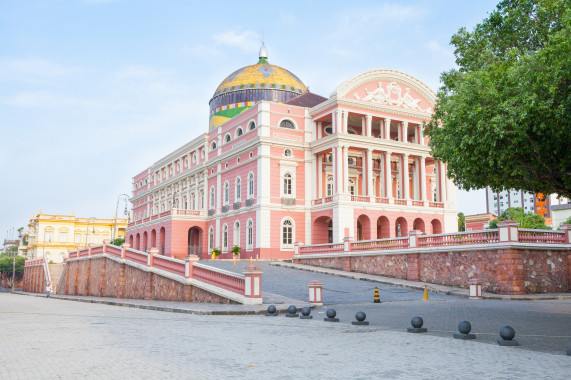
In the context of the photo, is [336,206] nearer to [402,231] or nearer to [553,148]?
[402,231]

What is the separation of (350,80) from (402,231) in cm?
1217

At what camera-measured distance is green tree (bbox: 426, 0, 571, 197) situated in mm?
11906

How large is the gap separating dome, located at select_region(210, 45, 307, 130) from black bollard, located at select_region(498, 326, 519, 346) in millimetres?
43383

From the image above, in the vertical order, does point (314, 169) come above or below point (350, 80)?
below

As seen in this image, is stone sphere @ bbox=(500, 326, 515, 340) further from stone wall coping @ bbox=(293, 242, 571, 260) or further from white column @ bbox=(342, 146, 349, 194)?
white column @ bbox=(342, 146, 349, 194)

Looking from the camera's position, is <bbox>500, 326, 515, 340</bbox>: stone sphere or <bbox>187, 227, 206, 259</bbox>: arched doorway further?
<bbox>187, 227, 206, 259</bbox>: arched doorway

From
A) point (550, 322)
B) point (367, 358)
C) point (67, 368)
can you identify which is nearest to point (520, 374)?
point (367, 358)

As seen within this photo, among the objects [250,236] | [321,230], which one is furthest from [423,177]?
[250,236]

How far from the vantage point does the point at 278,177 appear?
133 feet

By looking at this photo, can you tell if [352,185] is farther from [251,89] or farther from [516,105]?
[516,105]

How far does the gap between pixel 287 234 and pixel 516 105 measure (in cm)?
2862

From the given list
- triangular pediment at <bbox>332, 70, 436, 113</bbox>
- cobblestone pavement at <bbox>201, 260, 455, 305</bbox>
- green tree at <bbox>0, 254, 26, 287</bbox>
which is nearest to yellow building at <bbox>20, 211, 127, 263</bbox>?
green tree at <bbox>0, 254, 26, 287</bbox>

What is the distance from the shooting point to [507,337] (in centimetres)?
892

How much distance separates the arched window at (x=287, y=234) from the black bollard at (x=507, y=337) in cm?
3131
